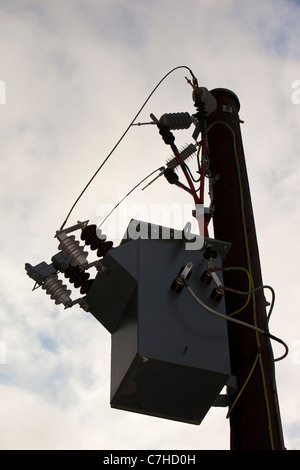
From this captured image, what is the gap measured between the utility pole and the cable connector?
0.44 m

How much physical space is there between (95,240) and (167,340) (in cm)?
84

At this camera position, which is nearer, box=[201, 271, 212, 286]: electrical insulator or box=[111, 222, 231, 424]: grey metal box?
box=[111, 222, 231, 424]: grey metal box

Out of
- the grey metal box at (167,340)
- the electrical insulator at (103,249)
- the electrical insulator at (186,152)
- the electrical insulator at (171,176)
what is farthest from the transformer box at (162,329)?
the electrical insulator at (186,152)

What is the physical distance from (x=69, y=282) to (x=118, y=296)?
0.35 metres

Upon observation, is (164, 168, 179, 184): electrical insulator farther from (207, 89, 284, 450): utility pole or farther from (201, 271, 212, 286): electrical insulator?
(201, 271, 212, 286): electrical insulator

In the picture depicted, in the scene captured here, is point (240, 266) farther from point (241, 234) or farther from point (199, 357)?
point (199, 357)

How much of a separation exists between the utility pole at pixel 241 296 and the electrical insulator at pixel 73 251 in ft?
3.08

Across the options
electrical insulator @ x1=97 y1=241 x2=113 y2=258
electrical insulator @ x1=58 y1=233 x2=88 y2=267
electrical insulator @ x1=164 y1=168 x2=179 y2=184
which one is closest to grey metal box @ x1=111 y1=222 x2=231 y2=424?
electrical insulator @ x1=97 y1=241 x2=113 y2=258

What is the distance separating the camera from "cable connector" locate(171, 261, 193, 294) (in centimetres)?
407

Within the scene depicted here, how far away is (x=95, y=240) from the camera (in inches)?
172

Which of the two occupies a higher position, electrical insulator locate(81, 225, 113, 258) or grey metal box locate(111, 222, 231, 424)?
electrical insulator locate(81, 225, 113, 258)

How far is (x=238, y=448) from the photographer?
3953 mm

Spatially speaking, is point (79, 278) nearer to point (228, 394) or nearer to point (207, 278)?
point (207, 278)

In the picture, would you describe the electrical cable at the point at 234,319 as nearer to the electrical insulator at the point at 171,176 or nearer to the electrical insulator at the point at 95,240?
the electrical insulator at the point at 95,240
